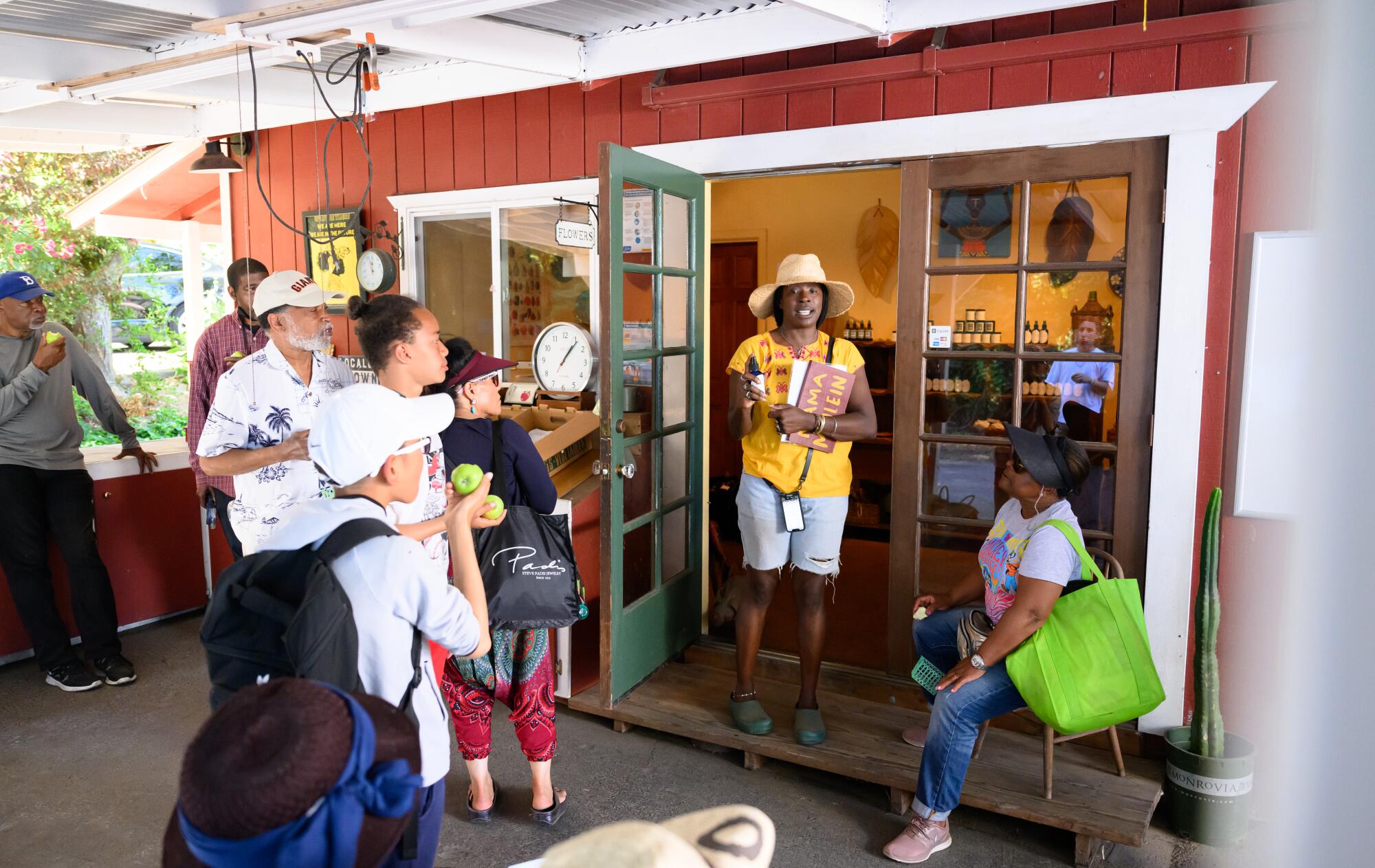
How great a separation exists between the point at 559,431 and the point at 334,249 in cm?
223

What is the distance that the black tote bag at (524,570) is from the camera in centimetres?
283

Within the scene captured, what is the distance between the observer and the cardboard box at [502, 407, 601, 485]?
390 cm

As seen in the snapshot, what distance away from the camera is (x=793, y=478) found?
11.2ft

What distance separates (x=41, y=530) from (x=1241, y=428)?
4.82m

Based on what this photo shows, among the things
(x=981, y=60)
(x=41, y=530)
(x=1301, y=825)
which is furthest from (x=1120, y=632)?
(x=41, y=530)

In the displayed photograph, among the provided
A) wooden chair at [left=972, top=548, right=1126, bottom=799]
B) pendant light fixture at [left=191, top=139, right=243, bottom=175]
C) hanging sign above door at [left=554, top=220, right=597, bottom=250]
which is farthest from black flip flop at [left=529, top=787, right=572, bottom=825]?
pendant light fixture at [left=191, top=139, right=243, bottom=175]

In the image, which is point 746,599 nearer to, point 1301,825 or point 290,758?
point 290,758

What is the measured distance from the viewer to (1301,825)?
19.7 inches

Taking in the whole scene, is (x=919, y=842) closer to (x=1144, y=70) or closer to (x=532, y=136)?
(x=1144, y=70)

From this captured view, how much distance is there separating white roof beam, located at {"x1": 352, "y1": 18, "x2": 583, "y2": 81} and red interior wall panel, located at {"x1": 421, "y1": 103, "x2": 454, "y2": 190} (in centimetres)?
110

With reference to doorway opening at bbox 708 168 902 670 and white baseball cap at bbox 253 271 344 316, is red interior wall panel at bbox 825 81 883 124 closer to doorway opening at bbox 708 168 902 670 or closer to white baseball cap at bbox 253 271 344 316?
white baseball cap at bbox 253 271 344 316

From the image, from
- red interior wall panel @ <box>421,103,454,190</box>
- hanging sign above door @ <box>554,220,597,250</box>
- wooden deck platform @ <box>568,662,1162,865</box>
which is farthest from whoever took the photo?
red interior wall panel @ <box>421,103,454,190</box>

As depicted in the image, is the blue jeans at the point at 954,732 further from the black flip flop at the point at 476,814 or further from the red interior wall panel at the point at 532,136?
the red interior wall panel at the point at 532,136

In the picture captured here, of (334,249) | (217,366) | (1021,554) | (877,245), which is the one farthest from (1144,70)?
(877,245)
